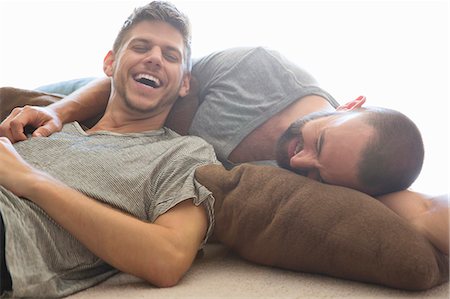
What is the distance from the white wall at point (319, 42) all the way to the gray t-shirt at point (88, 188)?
1.89 ft

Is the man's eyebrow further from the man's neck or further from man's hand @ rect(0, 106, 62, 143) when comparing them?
man's hand @ rect(0, 106, 62, 143)

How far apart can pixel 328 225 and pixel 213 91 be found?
619mm

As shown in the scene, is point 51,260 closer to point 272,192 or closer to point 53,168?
point 53,168

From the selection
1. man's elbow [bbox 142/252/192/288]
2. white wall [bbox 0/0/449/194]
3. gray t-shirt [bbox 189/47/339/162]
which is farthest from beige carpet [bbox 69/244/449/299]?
white wall [bbox 0/0/449/194]

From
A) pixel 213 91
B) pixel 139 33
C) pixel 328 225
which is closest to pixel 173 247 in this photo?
pixel 328 225

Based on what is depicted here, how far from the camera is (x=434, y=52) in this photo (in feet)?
5.16

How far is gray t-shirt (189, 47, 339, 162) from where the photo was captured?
4.32 feet

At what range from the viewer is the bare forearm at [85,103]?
4.55ft

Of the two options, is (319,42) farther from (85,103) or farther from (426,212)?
(426,212)

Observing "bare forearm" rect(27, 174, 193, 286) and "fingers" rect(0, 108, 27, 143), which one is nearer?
"bare forearm" rect(27, 174, 193, 286)

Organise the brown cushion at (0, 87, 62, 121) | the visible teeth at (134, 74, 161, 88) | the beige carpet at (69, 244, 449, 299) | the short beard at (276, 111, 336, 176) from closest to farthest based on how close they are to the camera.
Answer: the beige carpet at (69, 244, 449, 299)
the short beard at (276, 111, 336, 176)
the visible teeth at (134, 74, 161, 88)
the brown cushion at (0, 87, 62, 121)

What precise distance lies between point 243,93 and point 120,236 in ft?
1.98

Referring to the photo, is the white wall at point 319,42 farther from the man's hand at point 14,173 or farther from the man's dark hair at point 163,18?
the man's hand at point 14,173

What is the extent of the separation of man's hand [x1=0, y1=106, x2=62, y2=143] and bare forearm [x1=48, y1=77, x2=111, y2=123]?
0.04 meters
